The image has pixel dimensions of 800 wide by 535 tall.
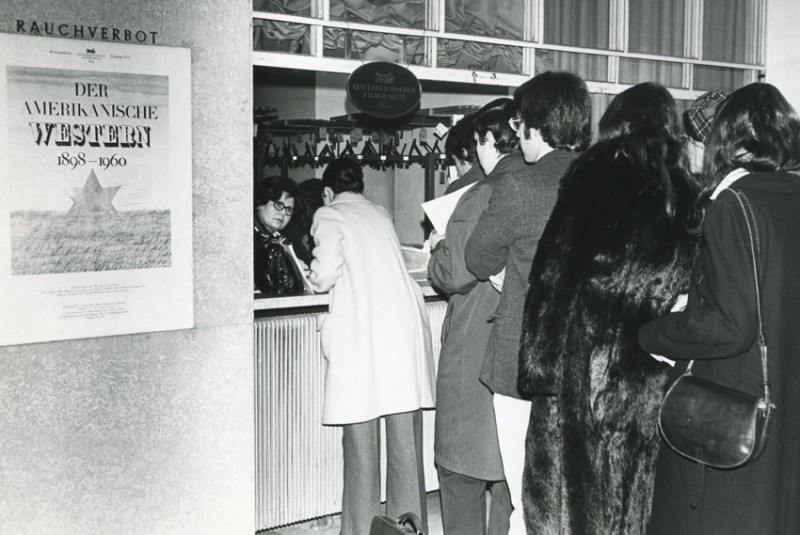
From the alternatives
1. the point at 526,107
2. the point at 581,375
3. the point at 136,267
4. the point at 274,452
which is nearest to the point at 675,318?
the point at 581,375

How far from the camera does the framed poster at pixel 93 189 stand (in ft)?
10.5

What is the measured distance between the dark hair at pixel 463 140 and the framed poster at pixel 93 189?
115 cm

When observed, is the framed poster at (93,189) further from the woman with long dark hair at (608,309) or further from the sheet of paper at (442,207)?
the woman with long dark hair at (608,309)

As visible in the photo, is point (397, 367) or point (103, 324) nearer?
point (103, 324)

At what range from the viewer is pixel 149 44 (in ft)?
11.3

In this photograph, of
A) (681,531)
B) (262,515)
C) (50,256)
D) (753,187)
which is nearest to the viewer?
(753,187)

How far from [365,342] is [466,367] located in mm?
526

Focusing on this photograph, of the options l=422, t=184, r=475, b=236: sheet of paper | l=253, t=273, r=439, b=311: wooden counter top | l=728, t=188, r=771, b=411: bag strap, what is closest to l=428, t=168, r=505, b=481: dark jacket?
l=422, t=184, r=475, b=236: sheet of paper

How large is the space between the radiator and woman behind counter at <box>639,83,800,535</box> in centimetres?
197

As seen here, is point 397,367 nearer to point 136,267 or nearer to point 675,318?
point 136,267

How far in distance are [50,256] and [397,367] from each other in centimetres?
153

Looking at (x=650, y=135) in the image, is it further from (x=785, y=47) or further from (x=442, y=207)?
(x=785, y=47)

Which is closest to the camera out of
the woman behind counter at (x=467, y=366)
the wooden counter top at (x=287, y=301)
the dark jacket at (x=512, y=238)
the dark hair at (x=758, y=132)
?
the dark hair at (x=758, y=132)

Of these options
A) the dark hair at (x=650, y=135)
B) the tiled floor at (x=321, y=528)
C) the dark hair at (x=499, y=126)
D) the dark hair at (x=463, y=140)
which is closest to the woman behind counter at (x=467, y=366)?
the dark hair at (x=499, y=126)
